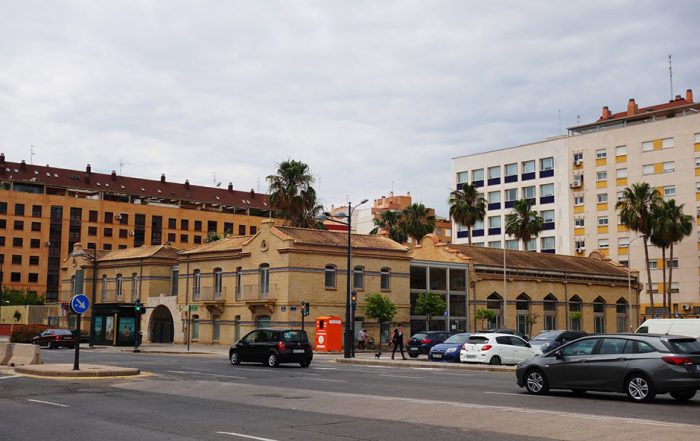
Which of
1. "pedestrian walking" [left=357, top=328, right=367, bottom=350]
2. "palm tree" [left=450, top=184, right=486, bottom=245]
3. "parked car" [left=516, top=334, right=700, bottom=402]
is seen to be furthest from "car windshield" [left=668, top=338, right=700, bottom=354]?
"palm tree" [left=450, top=184, right=486, bottom=245]

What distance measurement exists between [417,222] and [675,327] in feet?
156

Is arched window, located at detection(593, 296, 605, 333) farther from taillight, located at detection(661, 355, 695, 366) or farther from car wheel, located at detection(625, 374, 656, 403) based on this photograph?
taillight, located at detection(661, 355, 695, 366)

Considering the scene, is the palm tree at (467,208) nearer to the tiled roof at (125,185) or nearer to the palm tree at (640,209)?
the palm tree at (640,209)

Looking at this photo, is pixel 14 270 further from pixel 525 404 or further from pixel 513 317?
pixel 525 404

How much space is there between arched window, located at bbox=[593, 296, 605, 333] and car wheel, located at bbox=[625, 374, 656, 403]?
5595 cm

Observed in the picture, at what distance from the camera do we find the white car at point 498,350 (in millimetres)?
31344

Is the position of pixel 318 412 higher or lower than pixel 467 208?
lower

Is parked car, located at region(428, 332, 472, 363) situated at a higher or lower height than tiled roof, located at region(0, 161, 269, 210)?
lower

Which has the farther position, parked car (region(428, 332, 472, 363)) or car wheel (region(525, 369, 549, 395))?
parked car (region(428, 332, 472, 363))

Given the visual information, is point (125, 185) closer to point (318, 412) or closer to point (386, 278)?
point (386, 278)

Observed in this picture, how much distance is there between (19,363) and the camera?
27.1 metres

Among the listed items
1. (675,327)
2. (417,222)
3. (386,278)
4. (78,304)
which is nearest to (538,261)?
(417,222)

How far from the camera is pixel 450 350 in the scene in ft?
113

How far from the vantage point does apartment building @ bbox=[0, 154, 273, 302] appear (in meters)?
105
